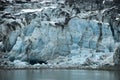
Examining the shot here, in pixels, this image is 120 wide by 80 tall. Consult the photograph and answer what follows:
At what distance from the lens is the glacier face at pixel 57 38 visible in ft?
285

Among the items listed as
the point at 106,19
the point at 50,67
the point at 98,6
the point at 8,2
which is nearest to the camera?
the point at 50,67

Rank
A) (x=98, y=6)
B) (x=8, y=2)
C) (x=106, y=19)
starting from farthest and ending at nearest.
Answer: (x=8, y=2), (x=98, y=6), (x=106, y=19)

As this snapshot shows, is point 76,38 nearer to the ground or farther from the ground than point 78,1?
nearer to the ground

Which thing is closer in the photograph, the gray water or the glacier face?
the gray water

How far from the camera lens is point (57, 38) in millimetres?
91000

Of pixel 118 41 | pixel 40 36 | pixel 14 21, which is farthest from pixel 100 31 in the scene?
pixel 14 21

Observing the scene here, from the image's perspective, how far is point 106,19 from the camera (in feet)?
308

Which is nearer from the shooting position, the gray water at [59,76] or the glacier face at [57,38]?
the gray water at [59,76]

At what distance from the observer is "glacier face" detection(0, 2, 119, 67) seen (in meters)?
86.8

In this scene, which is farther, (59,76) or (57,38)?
(57,38)

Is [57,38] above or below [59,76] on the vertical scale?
above

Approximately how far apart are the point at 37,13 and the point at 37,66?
1547 cm

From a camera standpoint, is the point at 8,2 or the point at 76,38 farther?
the point at 8,2

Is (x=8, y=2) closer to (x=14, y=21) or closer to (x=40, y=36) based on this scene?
(x=14, y=21)
